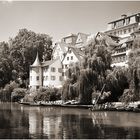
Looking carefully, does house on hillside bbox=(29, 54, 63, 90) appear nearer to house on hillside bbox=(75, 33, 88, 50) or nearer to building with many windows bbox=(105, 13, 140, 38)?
building with many windows bbox=(105, 13, 140, 38)

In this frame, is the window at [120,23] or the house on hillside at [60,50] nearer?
the window at [120,23]

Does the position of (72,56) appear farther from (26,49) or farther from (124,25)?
(124,25)

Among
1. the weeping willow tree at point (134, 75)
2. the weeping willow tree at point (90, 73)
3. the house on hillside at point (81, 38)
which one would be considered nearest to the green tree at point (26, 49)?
the house on hillside at point (81, 38)

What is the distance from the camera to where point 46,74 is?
8162 centimetres

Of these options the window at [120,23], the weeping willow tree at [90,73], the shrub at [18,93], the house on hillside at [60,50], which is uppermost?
the window at [120,23]

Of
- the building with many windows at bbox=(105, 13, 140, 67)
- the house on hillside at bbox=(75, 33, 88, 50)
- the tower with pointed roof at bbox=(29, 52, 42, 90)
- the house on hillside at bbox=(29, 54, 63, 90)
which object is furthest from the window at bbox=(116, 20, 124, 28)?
the tower with pointed roof at bbox=(29, 52, 42, 90)

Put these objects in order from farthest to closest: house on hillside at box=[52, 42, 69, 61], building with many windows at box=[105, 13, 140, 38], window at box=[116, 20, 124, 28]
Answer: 1. house on hillside at box=[52, 42, 69, 61]
2. window at box=[116, 20, 124, 28]
3. building with many windows at box=[105, 13, 140, 38]

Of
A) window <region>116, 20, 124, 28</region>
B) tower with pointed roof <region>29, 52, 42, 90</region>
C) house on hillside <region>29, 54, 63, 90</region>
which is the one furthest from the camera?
window <region>116, 20, 124, 28</region>

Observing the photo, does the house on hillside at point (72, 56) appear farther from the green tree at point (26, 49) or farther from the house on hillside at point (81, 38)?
the house on hillside at point (81, 38)

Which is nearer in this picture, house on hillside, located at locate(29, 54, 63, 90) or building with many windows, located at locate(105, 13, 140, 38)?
building with many windows, located at locate(105, 13, 140, 38)

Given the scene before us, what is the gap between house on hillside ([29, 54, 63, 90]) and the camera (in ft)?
264

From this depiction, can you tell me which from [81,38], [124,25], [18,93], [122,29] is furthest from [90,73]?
[81,38]

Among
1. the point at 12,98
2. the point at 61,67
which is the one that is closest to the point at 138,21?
the point at 61,67

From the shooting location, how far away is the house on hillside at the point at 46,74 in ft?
264
